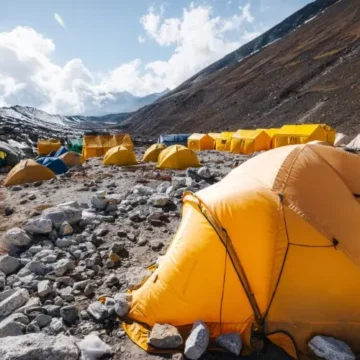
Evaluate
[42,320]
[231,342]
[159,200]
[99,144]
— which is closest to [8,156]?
[99,144]

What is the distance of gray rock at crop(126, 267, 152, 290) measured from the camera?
5818 millimetres

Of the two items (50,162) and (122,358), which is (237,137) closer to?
(50,162)

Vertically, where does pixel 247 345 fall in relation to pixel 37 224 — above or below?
below

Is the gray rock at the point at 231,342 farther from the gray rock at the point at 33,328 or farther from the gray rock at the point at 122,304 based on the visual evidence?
the gray rock at the point at 33,328

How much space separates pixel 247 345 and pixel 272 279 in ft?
2.83

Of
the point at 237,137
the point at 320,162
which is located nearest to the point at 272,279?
the point at 320,162

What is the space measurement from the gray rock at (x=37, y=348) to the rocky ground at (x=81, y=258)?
0.05 meters

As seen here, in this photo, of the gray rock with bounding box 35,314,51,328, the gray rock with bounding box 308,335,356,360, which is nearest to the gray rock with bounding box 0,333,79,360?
the gray rock with bounding box 35,314,51,328

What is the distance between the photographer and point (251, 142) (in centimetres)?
3052

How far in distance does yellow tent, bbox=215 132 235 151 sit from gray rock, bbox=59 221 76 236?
2715 cm

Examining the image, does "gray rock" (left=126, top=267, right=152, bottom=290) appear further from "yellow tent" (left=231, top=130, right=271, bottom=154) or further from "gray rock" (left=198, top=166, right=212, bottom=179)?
"yellow tent" (left=231, top=130, right=271, bottom=154)

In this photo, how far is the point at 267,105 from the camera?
63.0 meters

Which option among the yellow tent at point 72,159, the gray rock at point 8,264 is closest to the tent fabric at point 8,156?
the yellow tent at point 72,159

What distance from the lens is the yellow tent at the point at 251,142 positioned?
30.4 metres
